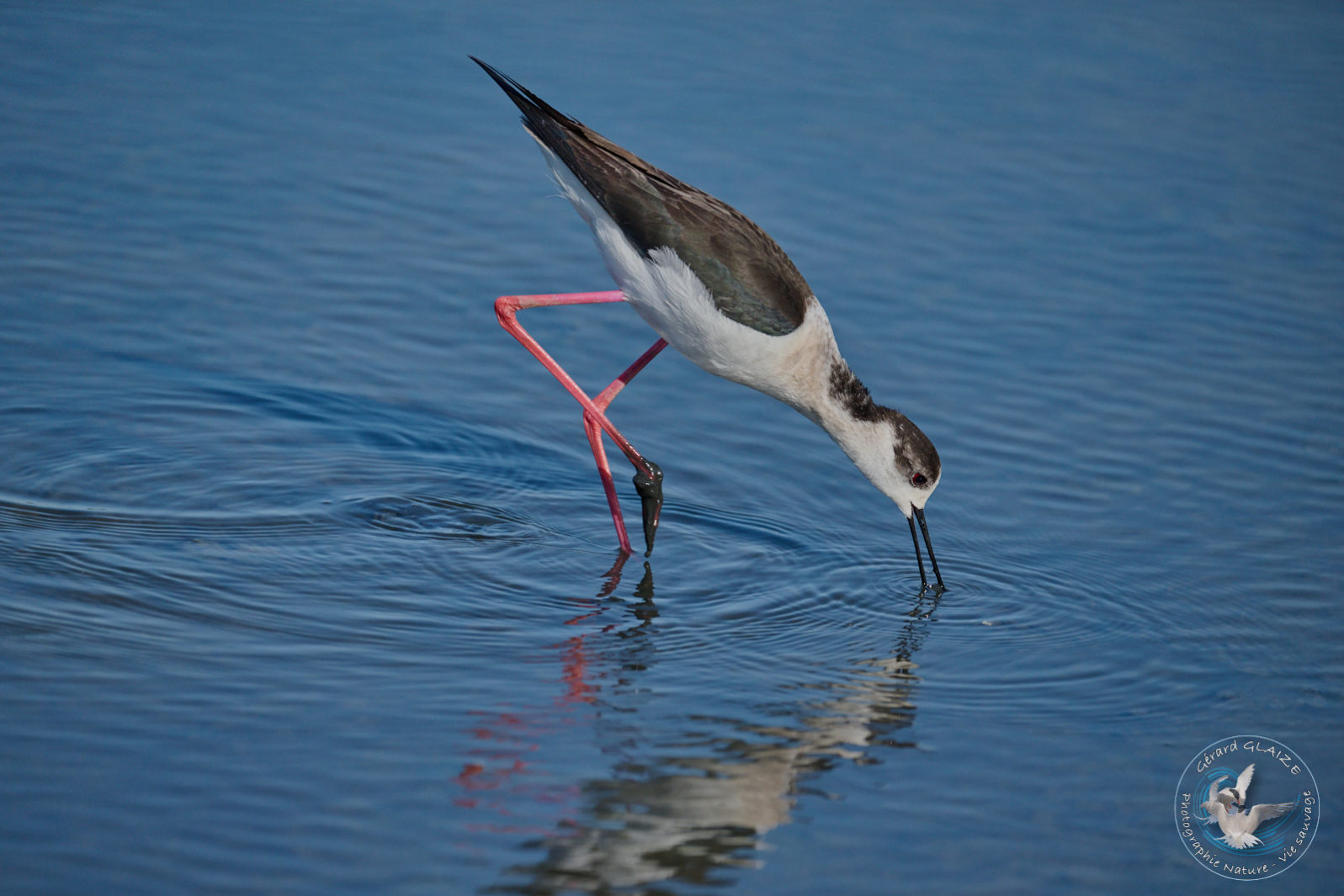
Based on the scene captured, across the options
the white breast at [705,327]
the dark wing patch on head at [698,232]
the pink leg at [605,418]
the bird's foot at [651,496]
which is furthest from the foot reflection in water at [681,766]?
the dark wing patch on head at [698,232]

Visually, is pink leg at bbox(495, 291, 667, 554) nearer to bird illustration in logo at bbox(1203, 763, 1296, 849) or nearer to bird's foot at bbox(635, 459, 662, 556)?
bird's foot at bbox(635, 459, 662, 556)

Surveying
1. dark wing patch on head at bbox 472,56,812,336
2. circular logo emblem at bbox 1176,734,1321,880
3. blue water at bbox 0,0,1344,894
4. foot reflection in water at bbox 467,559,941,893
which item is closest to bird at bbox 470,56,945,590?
dark wing patch on head at bbox 472,56,812,336

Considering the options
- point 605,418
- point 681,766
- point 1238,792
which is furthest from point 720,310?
point 1238,792

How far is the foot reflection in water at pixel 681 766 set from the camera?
4184mm

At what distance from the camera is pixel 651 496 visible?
6582 mm

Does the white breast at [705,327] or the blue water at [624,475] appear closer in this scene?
the blue water at [624,475]

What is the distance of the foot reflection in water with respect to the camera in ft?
13.7

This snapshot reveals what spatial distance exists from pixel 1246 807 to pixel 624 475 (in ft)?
11.2

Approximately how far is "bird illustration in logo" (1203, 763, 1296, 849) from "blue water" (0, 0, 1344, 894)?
190mm

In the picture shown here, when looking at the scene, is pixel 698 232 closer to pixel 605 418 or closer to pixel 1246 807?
pixel 605 418

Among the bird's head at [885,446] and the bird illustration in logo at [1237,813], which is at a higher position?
the bird's head at [885,446]

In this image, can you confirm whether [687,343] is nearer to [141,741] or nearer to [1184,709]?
[1184,709]

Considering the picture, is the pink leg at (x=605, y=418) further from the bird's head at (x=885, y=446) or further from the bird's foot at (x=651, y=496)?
the bird's head at (x=885, y=446)

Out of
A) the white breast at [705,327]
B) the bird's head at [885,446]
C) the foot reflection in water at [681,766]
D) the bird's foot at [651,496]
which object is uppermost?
the white breast at [705,327]
